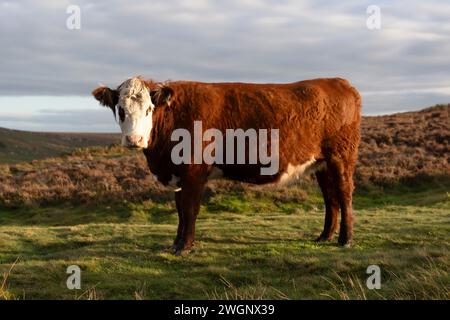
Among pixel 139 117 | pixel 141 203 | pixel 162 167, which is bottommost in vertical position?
pixel 141 203

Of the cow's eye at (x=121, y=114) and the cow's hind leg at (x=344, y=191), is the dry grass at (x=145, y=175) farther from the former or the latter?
the cow's eye at (x=121, y=114)

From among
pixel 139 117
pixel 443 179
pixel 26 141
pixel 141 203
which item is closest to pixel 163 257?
pixel 139 117

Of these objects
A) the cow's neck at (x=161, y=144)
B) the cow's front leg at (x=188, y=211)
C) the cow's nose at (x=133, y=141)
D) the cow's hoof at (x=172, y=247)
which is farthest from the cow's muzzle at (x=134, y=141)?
the cow's hoof at (x=172, y=247)

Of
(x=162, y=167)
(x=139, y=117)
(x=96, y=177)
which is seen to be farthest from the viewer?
(x=96, y=177)

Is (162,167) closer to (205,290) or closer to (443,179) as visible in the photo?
(205,290)

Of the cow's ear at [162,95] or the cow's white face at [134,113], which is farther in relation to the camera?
the cow's ear at [162,95]

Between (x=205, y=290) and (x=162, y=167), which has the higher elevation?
(x=162, y=167)

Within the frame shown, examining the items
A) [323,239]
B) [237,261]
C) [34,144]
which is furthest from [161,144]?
[34,144]

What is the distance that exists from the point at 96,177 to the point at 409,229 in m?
17.1

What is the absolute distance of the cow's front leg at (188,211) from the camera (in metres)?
9.44

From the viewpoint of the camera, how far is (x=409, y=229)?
1171cm

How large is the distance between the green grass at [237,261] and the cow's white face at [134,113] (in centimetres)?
211

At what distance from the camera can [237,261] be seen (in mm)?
9250

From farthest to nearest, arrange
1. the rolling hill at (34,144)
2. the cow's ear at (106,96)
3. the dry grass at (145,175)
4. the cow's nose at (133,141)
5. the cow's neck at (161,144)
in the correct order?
1. the rolling hill at (34,144)
2. the dry grass at (145,175)
3. the cow's neck at (161,144)
4. the cow's ear at (106,96)
5. the cow's nose at (133,141)
